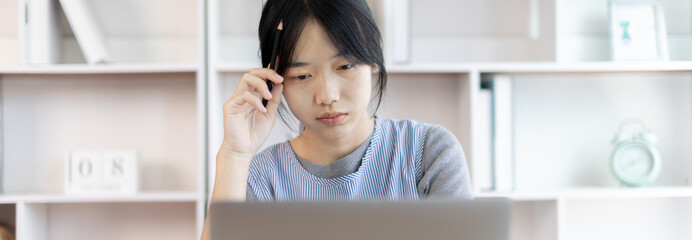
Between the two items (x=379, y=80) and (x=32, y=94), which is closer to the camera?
(x=379, y=80)

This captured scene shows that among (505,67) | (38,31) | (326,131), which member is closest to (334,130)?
(326,131)

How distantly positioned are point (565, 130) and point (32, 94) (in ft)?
5.46

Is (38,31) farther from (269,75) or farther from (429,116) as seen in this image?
(429,116)

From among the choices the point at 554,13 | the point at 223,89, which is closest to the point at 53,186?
the point at 223,89

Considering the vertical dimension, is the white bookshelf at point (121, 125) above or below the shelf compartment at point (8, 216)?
above

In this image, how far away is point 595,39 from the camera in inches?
74.8

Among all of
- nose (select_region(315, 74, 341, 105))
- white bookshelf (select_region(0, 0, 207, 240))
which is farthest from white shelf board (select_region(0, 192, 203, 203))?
nose (select_region(315, 74, 341, 105))

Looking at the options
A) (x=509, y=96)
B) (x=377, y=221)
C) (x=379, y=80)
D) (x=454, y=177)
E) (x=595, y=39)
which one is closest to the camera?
(x=377, y=221)

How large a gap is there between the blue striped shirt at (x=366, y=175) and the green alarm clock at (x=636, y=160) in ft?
3.14

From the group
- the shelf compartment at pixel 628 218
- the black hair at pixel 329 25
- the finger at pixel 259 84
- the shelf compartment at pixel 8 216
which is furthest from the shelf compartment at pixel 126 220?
the shelf compartment at pixel 628 218

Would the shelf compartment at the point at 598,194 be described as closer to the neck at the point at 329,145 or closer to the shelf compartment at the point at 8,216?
the neck at the point at 329,145

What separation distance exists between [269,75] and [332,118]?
0.13 metres

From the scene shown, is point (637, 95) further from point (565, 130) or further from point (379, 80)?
point (379, 80)

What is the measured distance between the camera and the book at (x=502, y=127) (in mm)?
1720
